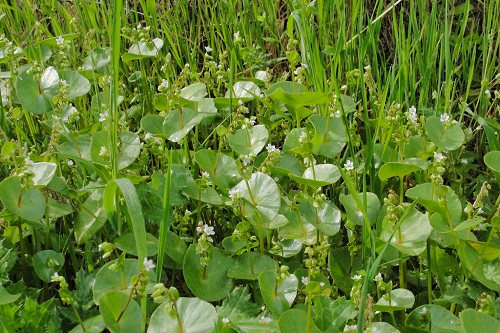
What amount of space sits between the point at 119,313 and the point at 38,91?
78 centimetres

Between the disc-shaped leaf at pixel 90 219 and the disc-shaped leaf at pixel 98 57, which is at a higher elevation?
the disc-shaped leaf at pixel 98 57

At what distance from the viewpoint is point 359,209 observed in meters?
1.34

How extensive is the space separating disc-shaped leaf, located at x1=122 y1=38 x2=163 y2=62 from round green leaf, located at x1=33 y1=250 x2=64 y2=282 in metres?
0.66

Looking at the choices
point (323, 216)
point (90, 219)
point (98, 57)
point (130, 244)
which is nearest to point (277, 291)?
point (323, 216)

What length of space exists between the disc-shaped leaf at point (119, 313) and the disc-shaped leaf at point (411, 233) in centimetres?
48

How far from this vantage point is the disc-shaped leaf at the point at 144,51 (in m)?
1.76

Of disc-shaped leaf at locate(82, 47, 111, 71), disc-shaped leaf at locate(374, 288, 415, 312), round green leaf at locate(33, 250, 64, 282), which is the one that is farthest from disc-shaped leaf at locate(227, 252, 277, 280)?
disc-shaped leaf at locate(82, 47, 111, 71)

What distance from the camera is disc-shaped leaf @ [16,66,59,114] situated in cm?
161

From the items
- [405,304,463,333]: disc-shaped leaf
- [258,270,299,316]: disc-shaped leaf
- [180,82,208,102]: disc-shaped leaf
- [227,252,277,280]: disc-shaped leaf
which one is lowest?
[405,304,463,333]: disc-shaped leaf

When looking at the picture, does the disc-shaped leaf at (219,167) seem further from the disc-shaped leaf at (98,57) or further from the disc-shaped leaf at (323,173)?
the disc-shaped leaf at (98,57)

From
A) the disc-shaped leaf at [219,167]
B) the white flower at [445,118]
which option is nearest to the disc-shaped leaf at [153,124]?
the disc-shaped leaf at [219,167]

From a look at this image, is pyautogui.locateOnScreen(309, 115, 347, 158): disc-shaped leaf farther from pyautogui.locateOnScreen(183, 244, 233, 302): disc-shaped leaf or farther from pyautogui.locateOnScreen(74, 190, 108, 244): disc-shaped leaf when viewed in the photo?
pyautogui.locateOnScreen(74, 190, 108, 244): disc-shaped leaf

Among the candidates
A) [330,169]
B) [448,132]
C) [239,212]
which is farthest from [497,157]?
[239,212]

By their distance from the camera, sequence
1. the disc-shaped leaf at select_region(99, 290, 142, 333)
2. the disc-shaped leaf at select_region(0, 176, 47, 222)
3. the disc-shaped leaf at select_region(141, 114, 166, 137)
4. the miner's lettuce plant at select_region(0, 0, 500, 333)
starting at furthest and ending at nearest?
the disc-shaped leaf at select_region(141, 114, 166, 137)
the disc-shaped leaf at select_region(0, 176, 47, 222)
the miner's lettuce plant at select_region(0, 0, 500, 333)
the disc-shaped leaf at select_region(99, 290, 142, 333)
